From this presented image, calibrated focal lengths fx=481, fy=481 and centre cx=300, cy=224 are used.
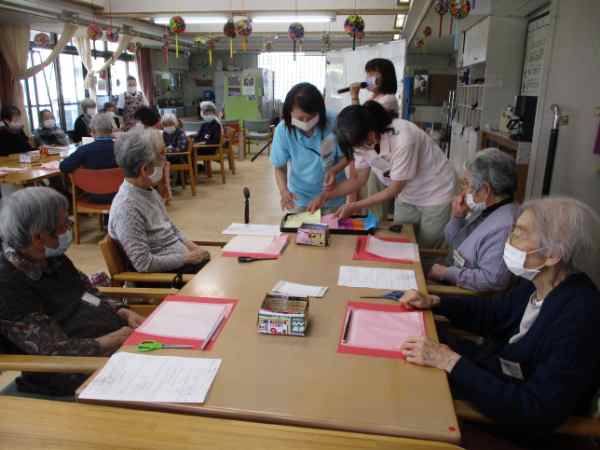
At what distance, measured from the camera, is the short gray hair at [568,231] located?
1.25 metres

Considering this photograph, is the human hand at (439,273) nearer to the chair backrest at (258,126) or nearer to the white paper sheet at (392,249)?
the white paper sheet at (392,249)

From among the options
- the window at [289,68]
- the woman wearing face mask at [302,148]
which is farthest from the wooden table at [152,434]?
the window at [289,68]

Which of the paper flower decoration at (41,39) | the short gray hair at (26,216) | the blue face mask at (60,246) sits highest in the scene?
the paper flower decoration at (41,39)

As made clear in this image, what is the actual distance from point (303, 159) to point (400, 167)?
68cm

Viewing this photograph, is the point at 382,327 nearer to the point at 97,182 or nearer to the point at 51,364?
the point at 51,364

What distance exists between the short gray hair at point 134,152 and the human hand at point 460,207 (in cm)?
138

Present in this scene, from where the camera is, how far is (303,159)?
8.93 ft

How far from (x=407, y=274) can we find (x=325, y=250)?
42 centimetres

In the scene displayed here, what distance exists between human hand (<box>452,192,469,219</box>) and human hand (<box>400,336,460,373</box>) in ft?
3.29

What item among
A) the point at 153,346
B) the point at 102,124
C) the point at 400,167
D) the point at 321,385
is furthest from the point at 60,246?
the point at 102,124

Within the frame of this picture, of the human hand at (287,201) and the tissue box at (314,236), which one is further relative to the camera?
the human hand at (287,201)

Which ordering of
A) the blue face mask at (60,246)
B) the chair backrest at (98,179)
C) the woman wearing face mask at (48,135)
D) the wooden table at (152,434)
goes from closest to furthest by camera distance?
the wooden table at (152,434) → the blue face mask at (60,246) → the chair backrest at (98,179) → the woman wearing face mask at (48,135)

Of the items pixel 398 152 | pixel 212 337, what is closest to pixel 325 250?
pixel 398 152

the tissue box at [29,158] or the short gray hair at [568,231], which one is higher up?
the short gray hair at [568,231]
